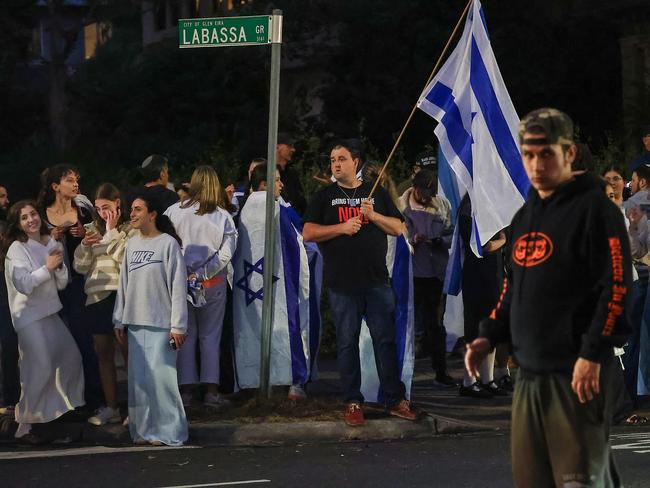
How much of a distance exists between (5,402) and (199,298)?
5.74 ft

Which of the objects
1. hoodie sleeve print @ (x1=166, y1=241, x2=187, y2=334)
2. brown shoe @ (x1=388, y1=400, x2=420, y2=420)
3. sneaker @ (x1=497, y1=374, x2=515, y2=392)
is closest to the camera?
hoodie sleeve print @ (x1=166, y1=241, x2=187, y2=334)

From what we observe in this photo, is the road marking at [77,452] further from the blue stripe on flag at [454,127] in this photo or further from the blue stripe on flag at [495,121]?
the blue stripe on flag at [495,121]

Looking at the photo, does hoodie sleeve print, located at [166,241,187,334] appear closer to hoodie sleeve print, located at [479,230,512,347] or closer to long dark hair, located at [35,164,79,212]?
long dark hair, located at [35,164,79,212]

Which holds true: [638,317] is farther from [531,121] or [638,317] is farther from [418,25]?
[418,25]

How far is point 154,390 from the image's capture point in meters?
9.93

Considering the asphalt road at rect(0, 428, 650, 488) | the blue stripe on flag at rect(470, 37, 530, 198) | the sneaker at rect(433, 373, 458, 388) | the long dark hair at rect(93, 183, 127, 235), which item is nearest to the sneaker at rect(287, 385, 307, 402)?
the asphalt road at rect(0, 428, 650, 488)

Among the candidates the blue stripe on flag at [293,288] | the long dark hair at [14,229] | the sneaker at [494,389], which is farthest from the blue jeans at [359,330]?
the long dark hair at [14,229]

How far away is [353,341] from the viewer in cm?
1043

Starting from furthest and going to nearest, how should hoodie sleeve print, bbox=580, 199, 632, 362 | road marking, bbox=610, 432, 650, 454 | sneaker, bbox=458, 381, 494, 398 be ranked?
sneaker, bbox=458, 381, 494, 398 < road marking, bbox=610, 432, 650, 454 < hoodie sleeve print, bbox=580, 199, 632, 362

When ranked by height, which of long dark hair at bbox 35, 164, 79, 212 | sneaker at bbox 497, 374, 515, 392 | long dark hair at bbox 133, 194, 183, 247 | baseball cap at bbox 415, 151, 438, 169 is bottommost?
sneaker at bbox 497, 374, 515, 392

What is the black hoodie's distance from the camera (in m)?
5.16

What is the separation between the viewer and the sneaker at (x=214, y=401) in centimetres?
1101

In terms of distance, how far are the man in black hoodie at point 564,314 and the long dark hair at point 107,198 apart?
551 cm

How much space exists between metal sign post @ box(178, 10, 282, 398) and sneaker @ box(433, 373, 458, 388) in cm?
210
